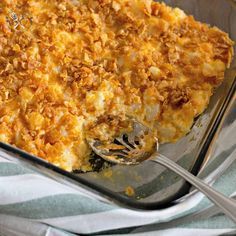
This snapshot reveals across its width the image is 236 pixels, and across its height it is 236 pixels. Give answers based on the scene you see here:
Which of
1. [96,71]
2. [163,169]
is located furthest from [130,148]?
[96,71]

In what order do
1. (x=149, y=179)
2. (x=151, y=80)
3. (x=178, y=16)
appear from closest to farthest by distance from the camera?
(x=149, y=179) → (x=151, y=80) → (x=178, y=16)

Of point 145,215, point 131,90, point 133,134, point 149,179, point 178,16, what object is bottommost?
point 145,215

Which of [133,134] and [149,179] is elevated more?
[133,134]

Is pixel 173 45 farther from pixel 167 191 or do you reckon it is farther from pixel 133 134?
pixel 167 191

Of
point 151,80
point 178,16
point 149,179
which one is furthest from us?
point 178,16

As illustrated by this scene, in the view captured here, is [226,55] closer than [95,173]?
No

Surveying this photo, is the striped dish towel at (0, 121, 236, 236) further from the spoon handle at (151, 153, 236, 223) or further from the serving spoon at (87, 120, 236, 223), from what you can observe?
the serving spoon at (87, 120, 236, 223)

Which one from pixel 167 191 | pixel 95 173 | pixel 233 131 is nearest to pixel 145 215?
pixel 167 191
